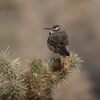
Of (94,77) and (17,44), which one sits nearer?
(94,77)

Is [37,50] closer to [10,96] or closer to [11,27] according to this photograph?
[11,27]

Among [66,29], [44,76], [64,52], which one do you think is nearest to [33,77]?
[44,76]

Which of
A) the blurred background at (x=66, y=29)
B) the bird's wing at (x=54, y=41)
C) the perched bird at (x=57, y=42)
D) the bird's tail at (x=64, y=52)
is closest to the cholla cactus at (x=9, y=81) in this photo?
the bird's tail at (x=64, y=52)

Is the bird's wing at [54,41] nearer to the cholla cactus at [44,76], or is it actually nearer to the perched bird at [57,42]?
the perched bird at [57,42]

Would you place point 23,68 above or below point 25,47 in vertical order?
below

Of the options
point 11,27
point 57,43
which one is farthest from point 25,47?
point 57,43

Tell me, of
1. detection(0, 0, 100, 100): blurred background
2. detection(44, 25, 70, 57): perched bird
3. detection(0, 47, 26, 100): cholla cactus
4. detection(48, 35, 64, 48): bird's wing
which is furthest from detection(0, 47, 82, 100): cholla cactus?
detection(0, 0, 100, 100): blurred background

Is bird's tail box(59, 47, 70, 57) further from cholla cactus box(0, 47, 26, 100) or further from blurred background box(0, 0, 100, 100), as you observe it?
blurred background box(0, 0, 100, 100)
